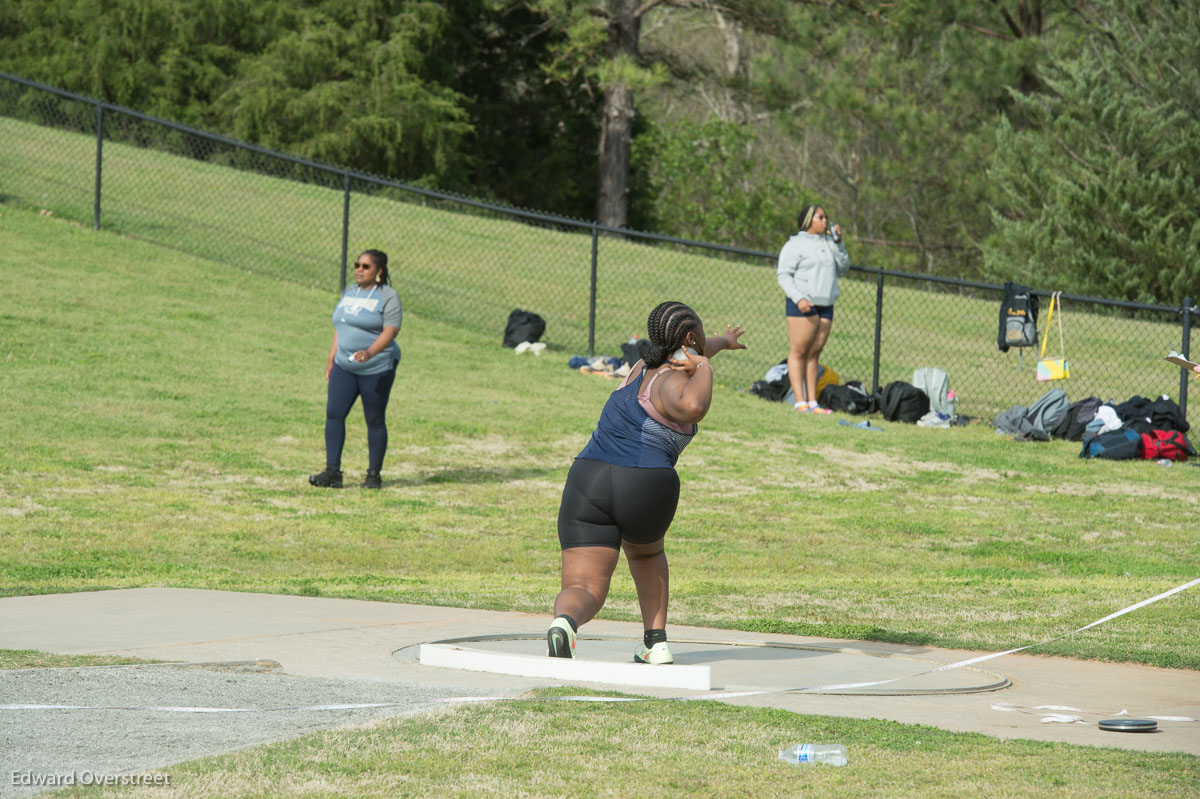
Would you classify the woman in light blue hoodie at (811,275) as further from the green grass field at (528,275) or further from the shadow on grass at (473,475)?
the shadow on grass at (473,475)

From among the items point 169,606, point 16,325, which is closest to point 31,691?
point 169,606

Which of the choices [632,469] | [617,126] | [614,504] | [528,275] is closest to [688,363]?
[632,469]

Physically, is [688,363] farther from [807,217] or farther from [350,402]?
[807,217]

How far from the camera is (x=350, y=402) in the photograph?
10.6m

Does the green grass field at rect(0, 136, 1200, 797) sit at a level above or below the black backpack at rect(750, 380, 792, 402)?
Answer: below

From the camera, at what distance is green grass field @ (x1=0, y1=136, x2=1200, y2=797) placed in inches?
167

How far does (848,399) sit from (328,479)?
22.0 feet

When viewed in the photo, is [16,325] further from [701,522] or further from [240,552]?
[701,522]

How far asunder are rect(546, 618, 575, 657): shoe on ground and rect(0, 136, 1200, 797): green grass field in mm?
456

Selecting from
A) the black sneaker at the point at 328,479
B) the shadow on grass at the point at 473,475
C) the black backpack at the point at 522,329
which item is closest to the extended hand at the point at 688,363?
the black sneaker at the point at 328,479

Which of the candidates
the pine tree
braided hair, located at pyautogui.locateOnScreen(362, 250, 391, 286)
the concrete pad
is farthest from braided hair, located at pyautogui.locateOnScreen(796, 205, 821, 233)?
the pine tree

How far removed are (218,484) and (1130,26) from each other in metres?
27.3

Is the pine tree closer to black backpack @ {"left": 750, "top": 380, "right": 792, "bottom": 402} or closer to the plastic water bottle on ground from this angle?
black backpack @ {"left": 750, "top": 380, "right": 792, "bottom": 402}

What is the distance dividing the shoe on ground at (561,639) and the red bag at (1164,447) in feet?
32.7
